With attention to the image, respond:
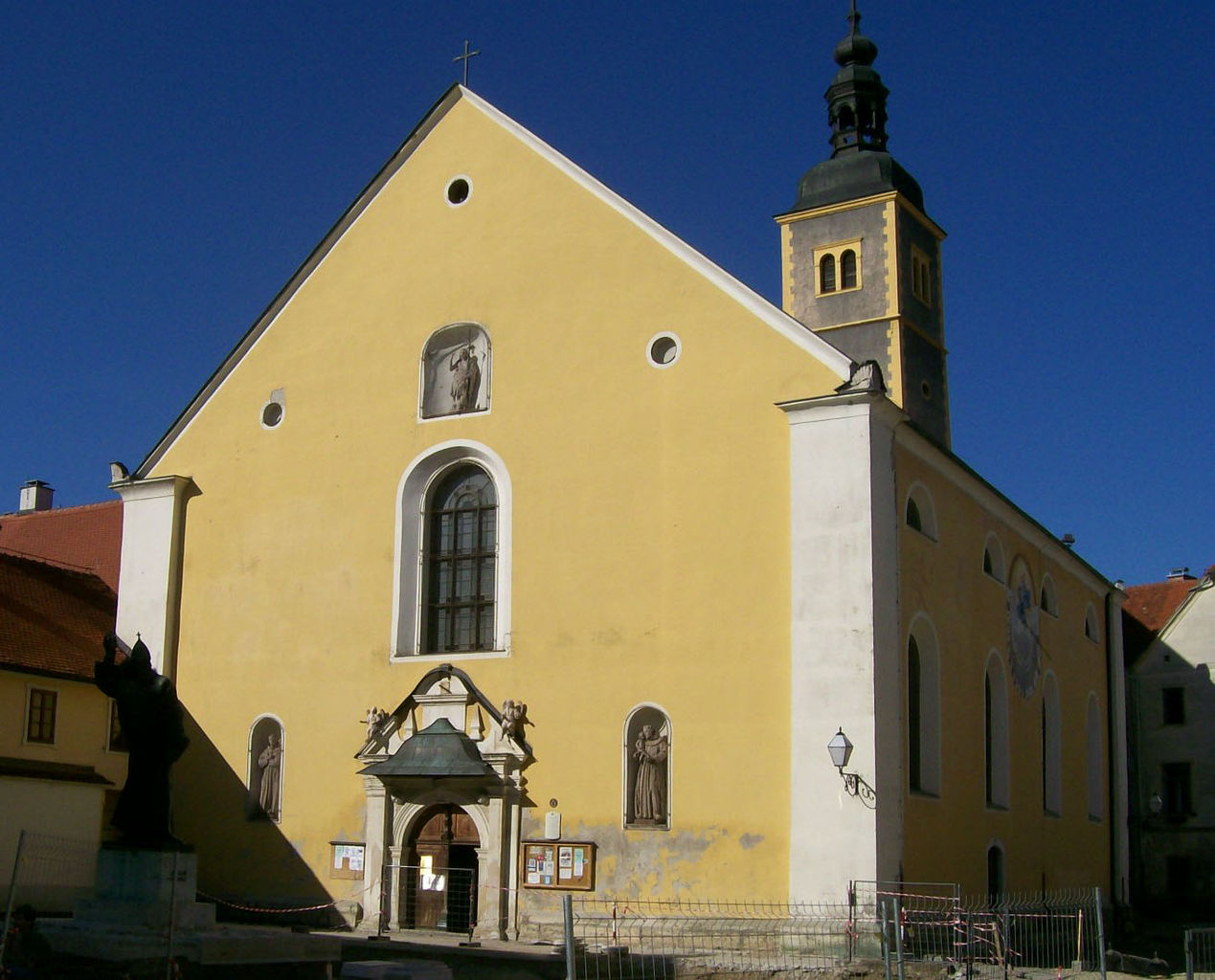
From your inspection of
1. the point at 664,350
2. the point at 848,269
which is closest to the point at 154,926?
the point at 664,350

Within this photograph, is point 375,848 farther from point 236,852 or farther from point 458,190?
point 458,190

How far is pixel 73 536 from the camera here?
31766 millimetres

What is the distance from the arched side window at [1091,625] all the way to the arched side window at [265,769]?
16.6 m

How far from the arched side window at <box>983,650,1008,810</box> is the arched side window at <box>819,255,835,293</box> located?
11.4 metres

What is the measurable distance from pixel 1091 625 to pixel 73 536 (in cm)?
2117

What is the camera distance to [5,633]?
23016mm

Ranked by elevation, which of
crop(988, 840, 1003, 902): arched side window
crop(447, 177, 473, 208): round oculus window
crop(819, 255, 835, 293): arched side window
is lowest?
crop(988, 840, 1003, 902): arched side window

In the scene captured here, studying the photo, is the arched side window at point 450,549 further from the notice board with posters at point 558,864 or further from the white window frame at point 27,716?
the white window frame at point 27,716

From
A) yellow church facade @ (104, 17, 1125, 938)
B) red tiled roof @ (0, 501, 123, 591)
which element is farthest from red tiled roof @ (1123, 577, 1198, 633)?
red tiled roof @ (0, 501, 123, 591)

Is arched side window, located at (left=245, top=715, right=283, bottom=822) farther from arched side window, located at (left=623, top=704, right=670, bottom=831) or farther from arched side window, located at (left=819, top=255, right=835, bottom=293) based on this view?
arched side window, located at (left=819, top=255, right=835, bottom=293)

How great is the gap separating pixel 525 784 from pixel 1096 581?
52.5 feet

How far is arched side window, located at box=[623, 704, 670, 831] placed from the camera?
19.6 m

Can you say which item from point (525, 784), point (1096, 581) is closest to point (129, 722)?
point (525, 784)

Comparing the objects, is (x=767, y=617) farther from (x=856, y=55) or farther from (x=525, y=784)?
(x=856, y=55)
